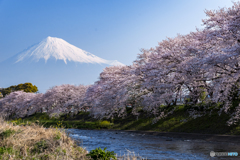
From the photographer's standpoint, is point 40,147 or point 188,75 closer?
point 40,147

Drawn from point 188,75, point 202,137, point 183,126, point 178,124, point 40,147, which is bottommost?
point 202,137

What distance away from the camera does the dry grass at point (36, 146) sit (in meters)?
9.25

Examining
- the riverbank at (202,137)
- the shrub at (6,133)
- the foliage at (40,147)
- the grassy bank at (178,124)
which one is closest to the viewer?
the foliage at (40,147)

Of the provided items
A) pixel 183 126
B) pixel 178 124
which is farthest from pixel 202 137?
pixel 178 124

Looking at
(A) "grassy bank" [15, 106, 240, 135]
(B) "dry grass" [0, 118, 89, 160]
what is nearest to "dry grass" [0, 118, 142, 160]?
(B) "dry grass" [0, 118, 89, 160]

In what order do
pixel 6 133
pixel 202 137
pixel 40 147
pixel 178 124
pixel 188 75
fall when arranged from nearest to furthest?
pixel 40 147 < pixel 6 133 < pixel 202 137 < pixel 188 75 < pixel 178 124

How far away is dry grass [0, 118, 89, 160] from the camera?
364 inches

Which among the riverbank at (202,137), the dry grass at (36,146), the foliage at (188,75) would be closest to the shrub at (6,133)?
the dry grass at (36,146)

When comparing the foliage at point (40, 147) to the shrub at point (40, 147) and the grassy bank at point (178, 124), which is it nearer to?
the shrub at point (40, 147)

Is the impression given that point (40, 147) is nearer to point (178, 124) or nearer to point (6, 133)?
point (6, 133)

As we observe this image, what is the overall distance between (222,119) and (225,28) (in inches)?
318

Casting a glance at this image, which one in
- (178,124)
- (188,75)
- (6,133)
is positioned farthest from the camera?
(178,124)

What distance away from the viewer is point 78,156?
9.63 meters

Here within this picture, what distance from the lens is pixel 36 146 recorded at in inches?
408
